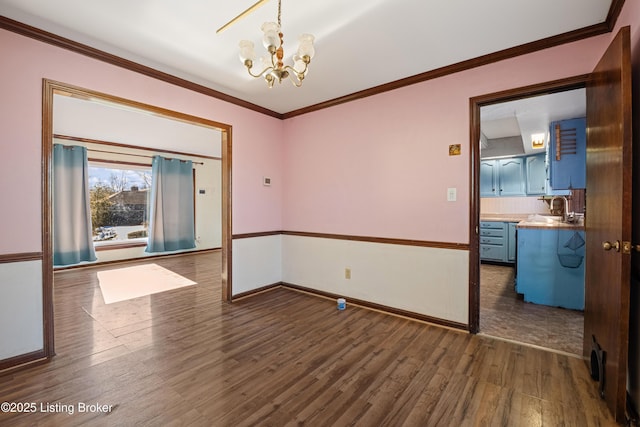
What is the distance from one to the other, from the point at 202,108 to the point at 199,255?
15.0 ft

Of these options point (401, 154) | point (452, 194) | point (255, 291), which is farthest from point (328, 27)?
point (255, 291)

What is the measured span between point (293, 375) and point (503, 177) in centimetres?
576

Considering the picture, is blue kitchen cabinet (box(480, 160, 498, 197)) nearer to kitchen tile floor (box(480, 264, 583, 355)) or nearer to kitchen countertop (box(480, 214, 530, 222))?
kitchen countertop (box(480, 214, 530, 222))

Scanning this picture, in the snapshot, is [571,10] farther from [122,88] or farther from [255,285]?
[255,285]

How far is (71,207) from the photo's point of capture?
17.3 ft

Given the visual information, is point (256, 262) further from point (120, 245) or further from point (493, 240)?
point (493, 240)

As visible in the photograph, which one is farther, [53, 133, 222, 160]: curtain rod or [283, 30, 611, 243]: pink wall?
[53, 133, 222, 160]: curtain rod

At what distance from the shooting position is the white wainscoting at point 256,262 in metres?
3.68

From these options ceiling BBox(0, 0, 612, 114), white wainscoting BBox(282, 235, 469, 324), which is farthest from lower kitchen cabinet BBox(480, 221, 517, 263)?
ceiling BBox(0, 0, 612, 114)

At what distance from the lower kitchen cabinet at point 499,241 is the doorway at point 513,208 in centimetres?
2

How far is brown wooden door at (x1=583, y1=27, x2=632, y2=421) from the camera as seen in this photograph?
4.89 ft

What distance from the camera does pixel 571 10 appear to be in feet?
6.57

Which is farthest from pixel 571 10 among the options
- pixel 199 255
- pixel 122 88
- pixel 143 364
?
pixel 199 255

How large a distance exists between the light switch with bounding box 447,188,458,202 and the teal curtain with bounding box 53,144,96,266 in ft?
20.2
